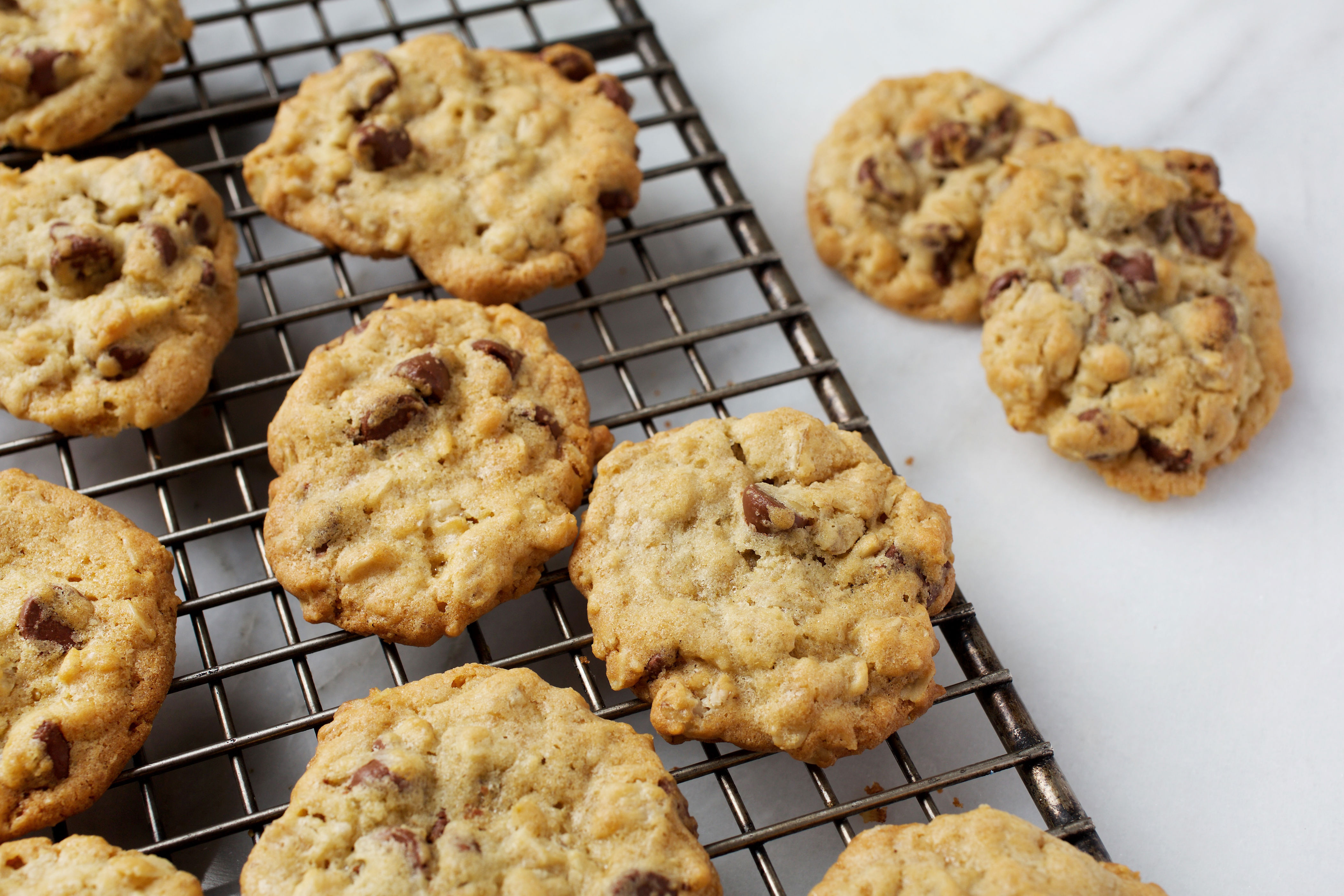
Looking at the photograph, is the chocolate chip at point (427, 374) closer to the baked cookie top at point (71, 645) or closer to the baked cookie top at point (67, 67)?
the baked cookie top at point (71, 645)

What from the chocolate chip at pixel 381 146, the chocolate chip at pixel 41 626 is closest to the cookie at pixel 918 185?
the chocolate chip at pixel 381 146

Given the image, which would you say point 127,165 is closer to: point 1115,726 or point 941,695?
point 941,695

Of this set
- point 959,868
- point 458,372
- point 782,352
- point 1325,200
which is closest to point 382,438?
point 458,372

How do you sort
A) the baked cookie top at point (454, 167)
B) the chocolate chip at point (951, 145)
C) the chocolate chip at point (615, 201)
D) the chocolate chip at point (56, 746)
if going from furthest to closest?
the chocolate chip at point (951, 145) → the chocolate chip at point (615, 201) → the baked cookie top at point (454, 167) → the chocolate chip at point (56, 746)

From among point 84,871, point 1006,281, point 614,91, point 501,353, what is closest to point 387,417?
point 501,353

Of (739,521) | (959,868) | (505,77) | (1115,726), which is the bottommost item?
(1115,726)
